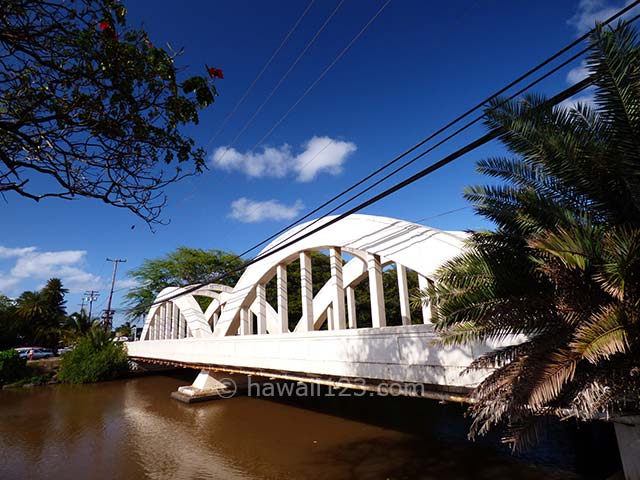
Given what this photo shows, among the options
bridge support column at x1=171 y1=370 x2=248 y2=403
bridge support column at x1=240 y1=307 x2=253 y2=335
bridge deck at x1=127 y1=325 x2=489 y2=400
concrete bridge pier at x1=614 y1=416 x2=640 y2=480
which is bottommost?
bridge support column at x1=171 y1=370 x2=248 y2=403

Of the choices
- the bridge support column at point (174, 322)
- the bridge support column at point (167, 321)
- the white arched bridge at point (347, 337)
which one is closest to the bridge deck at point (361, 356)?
the white arched bridge at point (347, 337)

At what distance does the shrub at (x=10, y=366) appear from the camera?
24.1 meters

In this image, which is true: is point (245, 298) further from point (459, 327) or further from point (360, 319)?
point (360, 319)

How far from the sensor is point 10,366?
962 inches

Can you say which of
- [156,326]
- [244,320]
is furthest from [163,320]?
[244,320]

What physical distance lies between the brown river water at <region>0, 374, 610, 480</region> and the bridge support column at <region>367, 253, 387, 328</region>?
2.83 m

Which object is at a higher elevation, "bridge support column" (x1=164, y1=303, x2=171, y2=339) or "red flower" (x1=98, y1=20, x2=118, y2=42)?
"red flower" (x1=98, y1=20, x2=118, y2=42)

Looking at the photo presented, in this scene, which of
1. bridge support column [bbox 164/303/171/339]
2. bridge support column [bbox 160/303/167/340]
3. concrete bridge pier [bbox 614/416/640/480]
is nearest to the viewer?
concrete bridge pier [bbox 614/416/640/480]

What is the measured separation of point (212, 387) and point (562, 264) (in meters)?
15.6

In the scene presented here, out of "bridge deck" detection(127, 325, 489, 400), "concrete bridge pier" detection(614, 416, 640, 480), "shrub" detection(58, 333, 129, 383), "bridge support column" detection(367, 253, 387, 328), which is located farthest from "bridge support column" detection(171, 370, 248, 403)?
"concrete bridge pier" detection(614, 416, 640, 480)

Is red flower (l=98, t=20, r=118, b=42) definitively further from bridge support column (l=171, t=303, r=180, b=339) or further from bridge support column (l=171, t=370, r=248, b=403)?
bridge support column (l=171, t=303, r=180, b=339)

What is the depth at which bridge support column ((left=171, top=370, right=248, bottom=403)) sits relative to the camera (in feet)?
51.3

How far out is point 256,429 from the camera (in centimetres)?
1109

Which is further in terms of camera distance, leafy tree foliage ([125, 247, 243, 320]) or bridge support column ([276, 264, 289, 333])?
leafy tree foliage ([125, 247, 243, 320])
